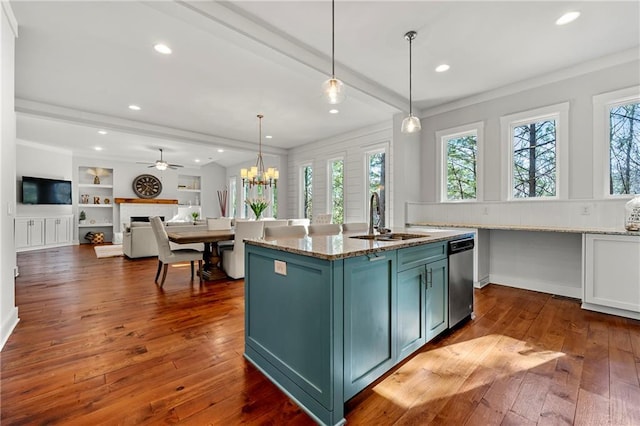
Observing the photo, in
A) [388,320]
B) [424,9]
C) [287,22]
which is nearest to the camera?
[388,320]

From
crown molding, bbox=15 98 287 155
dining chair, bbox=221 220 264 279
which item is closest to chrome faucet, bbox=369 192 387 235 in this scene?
dining chair, bbox=221 220 264 279

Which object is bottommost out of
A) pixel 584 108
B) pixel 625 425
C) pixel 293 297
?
pixel 625 425

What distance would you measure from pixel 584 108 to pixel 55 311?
6.57m

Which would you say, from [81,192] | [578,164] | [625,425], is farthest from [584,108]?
[81,192]

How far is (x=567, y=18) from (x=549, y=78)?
1.26 m

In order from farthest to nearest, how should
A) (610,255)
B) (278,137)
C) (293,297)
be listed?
1. (278,137)
2. (610,255)
3. (293,297)

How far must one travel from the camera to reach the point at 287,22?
2703 mm

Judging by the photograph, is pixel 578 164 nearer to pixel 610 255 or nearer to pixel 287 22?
pixel 610 255

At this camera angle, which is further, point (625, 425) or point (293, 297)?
point (293, 297)

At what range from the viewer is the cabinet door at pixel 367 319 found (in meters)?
1.49

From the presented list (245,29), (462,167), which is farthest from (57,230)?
(462,167)

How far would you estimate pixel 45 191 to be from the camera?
25.1 feet

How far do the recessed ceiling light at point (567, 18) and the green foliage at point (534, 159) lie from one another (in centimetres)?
146

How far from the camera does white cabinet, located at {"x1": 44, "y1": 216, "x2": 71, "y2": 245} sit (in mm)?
7816
